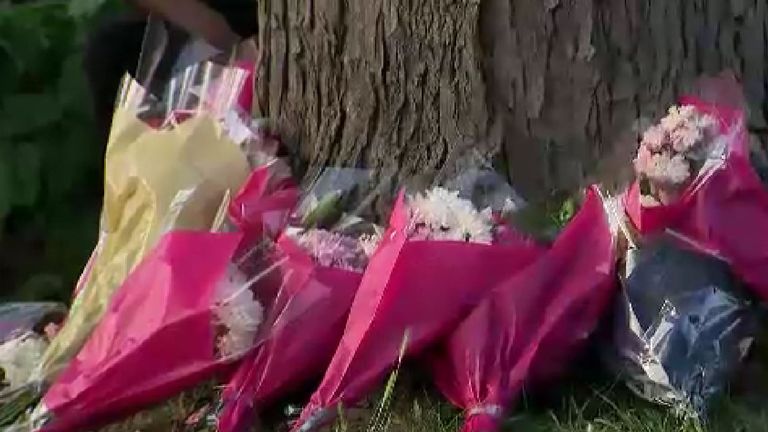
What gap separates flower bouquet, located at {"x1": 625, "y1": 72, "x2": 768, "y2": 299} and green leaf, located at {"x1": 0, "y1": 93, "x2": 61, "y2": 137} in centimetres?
231

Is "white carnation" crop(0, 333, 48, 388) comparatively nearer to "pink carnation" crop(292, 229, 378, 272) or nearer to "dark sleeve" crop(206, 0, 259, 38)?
"pink carnation" crop(292, 229, 378, 272)

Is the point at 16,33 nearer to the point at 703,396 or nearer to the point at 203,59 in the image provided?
the point at 203,59

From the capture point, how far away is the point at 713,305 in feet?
7.89

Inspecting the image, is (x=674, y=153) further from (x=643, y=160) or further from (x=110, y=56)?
(x=110, y=56)

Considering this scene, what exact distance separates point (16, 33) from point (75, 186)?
0.51 m

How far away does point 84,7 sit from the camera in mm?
4566

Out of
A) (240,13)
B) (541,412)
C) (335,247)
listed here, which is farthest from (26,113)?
(541,412)

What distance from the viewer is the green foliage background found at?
4258mm

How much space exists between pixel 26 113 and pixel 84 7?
446mm

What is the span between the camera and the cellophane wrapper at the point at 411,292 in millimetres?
2404

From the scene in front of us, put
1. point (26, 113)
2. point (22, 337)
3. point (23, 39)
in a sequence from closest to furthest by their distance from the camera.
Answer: point (22, 337)
point (26, 113)
point (23, 39)

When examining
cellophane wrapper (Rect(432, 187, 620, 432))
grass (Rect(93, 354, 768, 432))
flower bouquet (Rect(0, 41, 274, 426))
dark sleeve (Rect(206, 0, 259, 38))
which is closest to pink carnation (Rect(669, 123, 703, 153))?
cellophane wrapper (Rect(432, 187, 620, 432))

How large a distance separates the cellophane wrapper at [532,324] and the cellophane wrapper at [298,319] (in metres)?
0.20

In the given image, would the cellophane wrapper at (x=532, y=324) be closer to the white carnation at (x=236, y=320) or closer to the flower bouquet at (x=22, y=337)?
the white carnation at (x=236, y=320)
